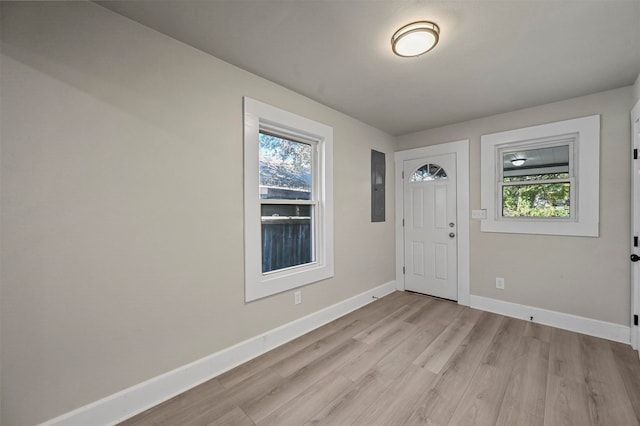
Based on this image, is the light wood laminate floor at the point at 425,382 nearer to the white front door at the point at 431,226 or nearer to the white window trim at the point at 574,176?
the white front door at the point at 431,226

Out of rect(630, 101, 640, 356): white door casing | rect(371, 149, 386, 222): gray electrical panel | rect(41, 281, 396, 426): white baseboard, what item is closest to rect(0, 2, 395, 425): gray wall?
rect(41, 281, 396, 426): white baseboard

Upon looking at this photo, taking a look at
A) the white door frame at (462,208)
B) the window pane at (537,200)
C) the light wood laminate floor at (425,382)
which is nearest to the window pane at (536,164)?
the window pane at (537,200)

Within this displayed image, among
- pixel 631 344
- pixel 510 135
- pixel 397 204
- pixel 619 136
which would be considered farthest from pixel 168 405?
pixel 619 136

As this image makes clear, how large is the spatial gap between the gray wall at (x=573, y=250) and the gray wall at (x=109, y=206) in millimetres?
2891

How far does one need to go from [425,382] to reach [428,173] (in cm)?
277

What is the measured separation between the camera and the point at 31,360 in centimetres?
132

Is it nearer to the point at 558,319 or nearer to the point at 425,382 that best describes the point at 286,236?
the point at 425,382

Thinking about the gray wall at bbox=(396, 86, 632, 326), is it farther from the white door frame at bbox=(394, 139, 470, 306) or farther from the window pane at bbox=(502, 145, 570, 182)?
the window pane at bbox=(502, 145, 570, 182)

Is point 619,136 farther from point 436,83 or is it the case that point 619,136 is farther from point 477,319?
point 477,319

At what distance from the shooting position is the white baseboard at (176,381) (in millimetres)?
1465

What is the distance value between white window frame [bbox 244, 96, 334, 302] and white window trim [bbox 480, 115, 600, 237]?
2.02 meters

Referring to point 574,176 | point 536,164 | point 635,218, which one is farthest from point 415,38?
point 635,218

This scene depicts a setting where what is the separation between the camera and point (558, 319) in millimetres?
2775

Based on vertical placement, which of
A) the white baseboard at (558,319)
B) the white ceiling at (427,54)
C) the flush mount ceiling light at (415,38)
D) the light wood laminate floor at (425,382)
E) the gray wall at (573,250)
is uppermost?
the white ceiling at (427,54)
